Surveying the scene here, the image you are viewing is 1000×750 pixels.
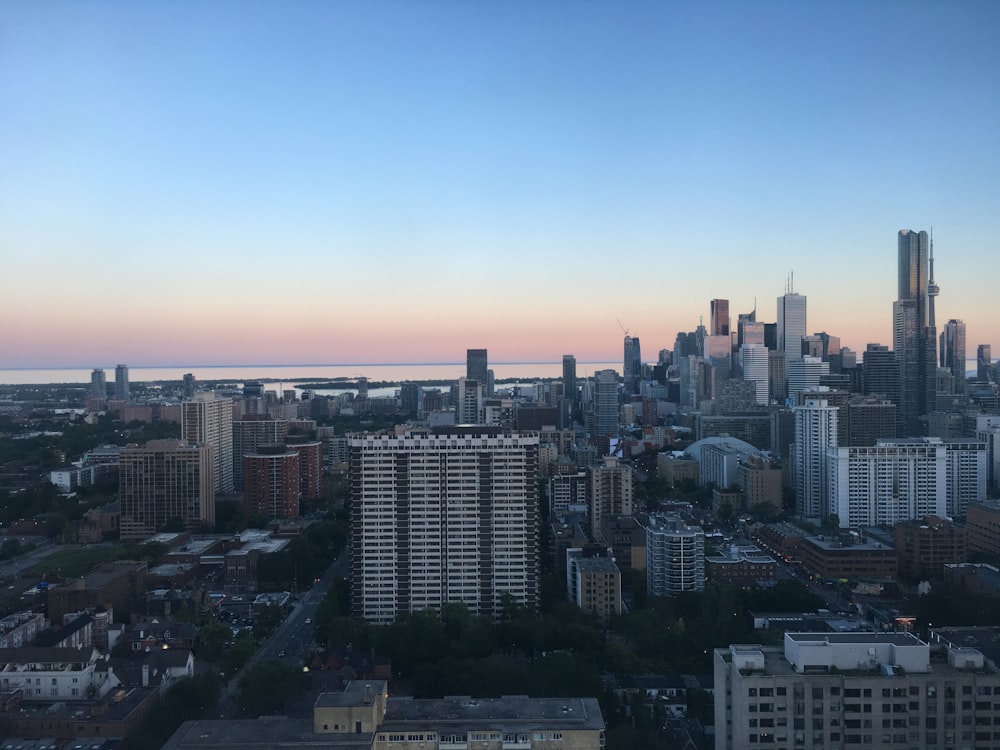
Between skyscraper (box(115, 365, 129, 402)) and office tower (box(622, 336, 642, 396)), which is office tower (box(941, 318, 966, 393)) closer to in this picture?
office tower (box(622, 336, 642, 396))

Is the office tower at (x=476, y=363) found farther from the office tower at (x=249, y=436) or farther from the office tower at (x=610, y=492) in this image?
the office tower at (x=610, y=492)

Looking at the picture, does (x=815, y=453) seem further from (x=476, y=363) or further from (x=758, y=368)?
Answer: (x=476, y=363)

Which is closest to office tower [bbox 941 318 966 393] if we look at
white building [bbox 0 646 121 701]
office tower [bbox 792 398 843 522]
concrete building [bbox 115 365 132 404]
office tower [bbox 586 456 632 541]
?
office tower [bbox 792 398 843 522]

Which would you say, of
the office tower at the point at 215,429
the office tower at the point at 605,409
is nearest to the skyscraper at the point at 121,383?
the office tower at the point at 215,429

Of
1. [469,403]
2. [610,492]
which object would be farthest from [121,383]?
[610,492]

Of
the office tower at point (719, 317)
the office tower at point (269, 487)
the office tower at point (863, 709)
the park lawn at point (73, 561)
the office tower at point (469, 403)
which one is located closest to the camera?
the office tower at point (863, 709)

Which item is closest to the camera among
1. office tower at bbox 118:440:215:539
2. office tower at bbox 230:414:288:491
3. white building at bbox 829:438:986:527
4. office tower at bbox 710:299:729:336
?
white building at bbox 829:438:986:527
